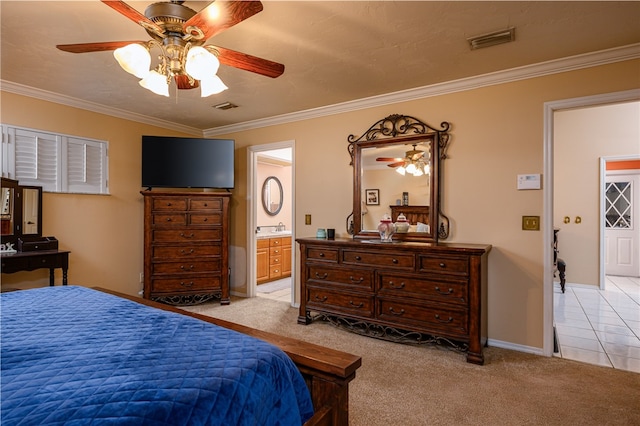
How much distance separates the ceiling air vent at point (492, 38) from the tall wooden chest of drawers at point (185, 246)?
322 centimetres

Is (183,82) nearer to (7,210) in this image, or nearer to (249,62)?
(249,62)

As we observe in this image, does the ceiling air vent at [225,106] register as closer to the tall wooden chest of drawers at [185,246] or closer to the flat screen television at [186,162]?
the flat screen television at [186,162]

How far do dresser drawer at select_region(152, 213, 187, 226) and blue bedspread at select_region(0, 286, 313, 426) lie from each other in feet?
8.79

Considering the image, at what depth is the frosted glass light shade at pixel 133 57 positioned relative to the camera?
1688 millimetres

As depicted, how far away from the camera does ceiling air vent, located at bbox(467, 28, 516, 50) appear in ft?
7.69

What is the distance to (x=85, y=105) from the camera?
3.88m

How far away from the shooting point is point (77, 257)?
3852 mm

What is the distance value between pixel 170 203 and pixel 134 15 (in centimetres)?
287

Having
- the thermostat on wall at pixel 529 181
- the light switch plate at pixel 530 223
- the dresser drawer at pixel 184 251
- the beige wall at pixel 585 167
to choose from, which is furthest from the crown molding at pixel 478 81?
the beige wall at pixel 585 167

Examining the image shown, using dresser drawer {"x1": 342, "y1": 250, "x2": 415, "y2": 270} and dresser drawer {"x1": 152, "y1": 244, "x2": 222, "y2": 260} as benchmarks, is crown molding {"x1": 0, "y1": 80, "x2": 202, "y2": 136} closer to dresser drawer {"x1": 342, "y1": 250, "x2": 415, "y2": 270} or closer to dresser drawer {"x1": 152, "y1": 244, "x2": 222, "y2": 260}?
dresser drawer {"x1": 152, "y1": 244, "x2": 222, "y2": 260}

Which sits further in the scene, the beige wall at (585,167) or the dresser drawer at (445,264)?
the beige wall at (585,167)

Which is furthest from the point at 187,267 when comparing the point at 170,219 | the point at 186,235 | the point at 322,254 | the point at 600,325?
the point at 600,325

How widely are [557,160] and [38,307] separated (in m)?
7.03

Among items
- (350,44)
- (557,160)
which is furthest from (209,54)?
(557,160)
